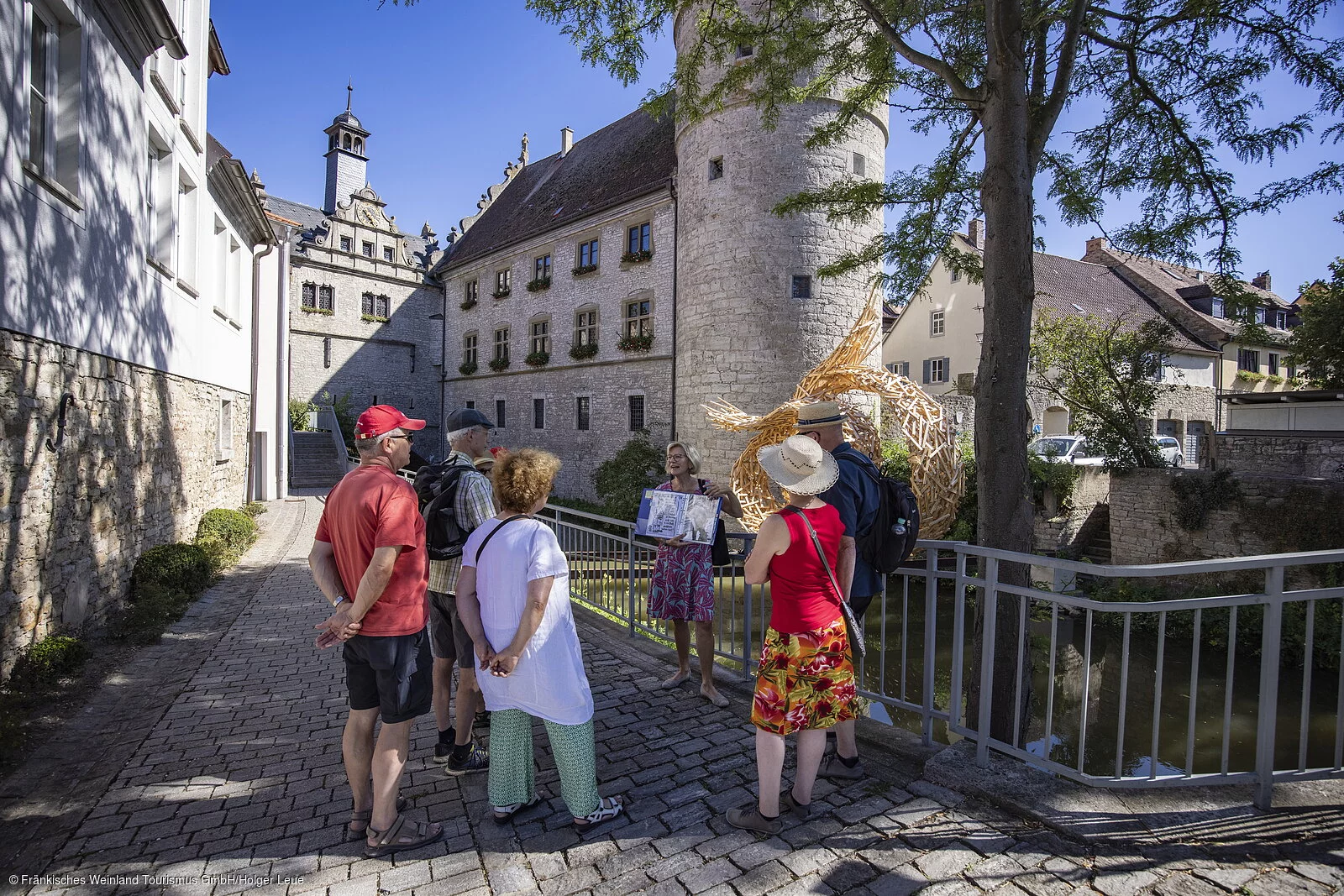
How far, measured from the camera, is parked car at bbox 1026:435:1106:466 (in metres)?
18.3

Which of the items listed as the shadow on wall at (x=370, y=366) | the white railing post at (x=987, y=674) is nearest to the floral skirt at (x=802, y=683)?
the white railing post at (x=987, y=674)

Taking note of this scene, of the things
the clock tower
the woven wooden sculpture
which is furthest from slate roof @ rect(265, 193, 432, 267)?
the woven wooden sculpture

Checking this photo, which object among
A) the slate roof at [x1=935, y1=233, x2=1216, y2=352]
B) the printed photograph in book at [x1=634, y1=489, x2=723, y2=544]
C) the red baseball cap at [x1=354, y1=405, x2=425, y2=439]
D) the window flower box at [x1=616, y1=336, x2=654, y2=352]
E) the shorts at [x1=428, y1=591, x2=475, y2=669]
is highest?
the slate roof at [x1=935, y1=233, x2=1216, y2=352]

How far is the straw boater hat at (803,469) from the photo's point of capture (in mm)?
2967

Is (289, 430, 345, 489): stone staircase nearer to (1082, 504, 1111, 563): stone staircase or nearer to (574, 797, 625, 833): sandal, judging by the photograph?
(574, 797, 625, 833): sandal

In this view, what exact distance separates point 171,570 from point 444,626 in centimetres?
588

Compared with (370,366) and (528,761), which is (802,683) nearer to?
(528,761)

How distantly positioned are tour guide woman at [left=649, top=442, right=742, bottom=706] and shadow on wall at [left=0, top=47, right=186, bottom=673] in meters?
4.73

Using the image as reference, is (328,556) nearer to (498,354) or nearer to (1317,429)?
(1317,429)

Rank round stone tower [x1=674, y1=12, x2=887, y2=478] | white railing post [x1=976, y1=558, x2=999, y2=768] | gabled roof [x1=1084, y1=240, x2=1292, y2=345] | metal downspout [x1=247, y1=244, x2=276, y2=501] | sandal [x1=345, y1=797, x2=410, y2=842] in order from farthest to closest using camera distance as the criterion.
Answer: gabled roof [x1=1084, y1=240, x2=1292, y2=345], round stone tower [x1=674, y1=12, x2=887, y2=478], metal downspout [x1=247, y1=244, x2=276, y2=501], white railing post [x1=976, y1=558, x2=999, y2=768], sandal [x1=345, y1=797, x2=410, y2=842]

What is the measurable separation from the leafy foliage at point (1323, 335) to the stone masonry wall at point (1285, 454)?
7.85 ft

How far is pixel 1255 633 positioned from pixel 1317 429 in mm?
11035

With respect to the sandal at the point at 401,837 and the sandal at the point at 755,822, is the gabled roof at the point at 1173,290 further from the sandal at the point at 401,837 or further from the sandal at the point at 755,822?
the sandal at the point at 401,837

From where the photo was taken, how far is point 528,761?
10.6ft
